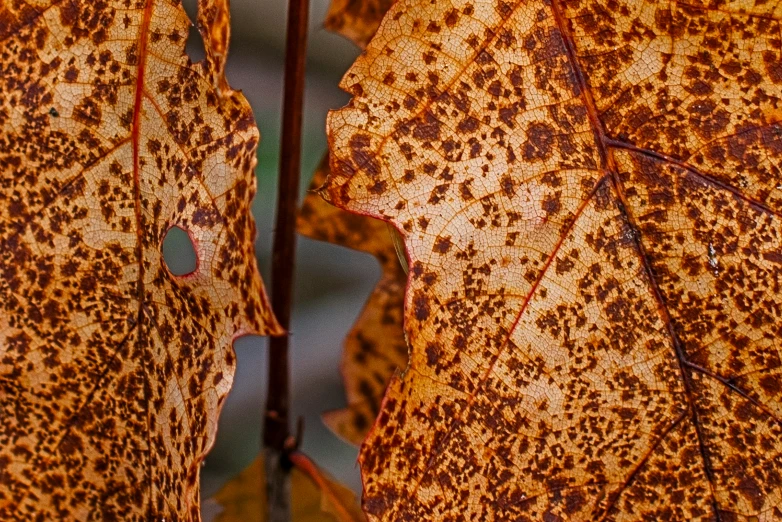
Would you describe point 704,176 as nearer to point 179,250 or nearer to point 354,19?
point 354,19

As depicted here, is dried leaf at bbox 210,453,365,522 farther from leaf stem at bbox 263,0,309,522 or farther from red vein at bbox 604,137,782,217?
red vein at bbox 604,137,782,217

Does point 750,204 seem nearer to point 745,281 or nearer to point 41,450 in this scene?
point 745,281

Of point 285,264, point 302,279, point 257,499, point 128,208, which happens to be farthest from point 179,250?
point 128,208

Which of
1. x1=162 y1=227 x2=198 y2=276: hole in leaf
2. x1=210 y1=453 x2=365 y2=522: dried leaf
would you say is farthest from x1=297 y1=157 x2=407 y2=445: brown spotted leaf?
x1=162 y1=227 x2=198 y2=276: hole in leaf

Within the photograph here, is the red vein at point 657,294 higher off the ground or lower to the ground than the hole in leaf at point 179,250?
higher

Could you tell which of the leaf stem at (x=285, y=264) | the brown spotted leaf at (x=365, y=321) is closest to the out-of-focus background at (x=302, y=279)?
the brown spotted leaf at (x=365, y=321)

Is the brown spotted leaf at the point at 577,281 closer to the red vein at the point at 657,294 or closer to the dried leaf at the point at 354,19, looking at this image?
the red vein at the point at 657,294

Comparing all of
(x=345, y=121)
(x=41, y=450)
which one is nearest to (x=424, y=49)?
(x=345, y=121)
